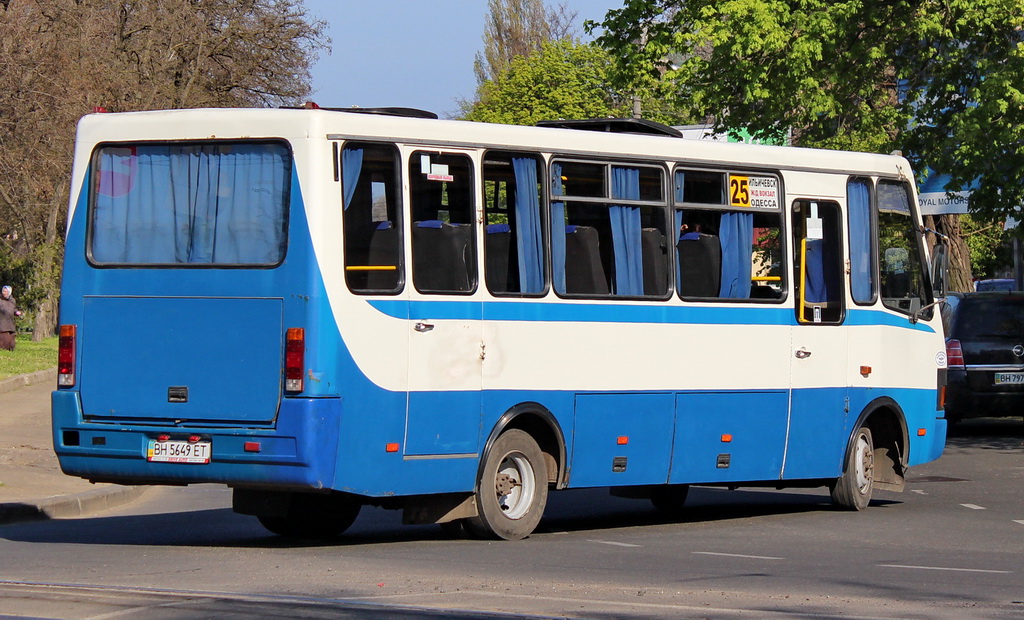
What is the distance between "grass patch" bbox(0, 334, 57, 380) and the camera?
112 ft

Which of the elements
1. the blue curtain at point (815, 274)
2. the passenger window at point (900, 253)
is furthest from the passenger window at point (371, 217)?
the passenger window at point (900, 253)

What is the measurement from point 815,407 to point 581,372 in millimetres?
2805

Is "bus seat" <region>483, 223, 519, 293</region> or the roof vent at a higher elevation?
the roof vent

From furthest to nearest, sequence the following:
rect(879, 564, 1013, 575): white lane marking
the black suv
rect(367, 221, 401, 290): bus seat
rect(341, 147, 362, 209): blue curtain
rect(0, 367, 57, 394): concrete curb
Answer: rect(0, 367, 57, 394): concrete curb → the black suv → rect(367, 221, 401, 290): bus seat → rect(341, 147, 362, 209): blue curtain → rect(879, 564, 1013, 575): white lane marking

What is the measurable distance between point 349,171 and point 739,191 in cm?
397

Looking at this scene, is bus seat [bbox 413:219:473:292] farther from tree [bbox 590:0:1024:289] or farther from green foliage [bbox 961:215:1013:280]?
green foliage [bbox 961:215:1013:280]

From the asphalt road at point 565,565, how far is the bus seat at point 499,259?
1.74m

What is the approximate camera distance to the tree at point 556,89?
61750 millimetres

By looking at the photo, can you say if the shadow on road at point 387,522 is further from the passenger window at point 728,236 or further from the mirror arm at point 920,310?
the passenger window at point 728,236

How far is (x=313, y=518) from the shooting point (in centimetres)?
1215

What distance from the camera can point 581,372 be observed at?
12070 millimetres

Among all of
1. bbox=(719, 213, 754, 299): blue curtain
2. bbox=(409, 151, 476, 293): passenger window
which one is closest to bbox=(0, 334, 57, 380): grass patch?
bbox=(719, 213, 754, 299): blue curtain

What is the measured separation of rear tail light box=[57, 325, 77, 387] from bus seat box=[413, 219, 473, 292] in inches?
88.8

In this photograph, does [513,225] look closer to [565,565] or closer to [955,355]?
[565,565]
